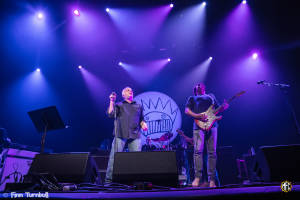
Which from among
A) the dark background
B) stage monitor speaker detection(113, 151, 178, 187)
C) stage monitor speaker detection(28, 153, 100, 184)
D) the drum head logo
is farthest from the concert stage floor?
the dark background

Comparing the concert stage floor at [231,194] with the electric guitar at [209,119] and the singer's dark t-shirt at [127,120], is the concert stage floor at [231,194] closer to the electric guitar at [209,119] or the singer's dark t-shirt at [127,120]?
the singer's dark t-shirt at [127,120]

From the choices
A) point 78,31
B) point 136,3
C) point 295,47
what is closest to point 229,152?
point 295,47

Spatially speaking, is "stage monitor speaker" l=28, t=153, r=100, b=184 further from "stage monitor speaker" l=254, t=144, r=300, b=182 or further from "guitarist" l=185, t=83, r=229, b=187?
"guitarist" l=185, t=83, r=229, b=187

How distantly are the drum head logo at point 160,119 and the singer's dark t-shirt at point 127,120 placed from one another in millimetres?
2835

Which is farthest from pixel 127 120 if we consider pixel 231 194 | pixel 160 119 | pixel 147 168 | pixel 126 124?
pixel 160 119

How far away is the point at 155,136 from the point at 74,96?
389cm

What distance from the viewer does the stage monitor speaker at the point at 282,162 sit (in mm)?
1681

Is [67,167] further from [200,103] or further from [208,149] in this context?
[200,103]

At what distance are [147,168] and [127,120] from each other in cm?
191

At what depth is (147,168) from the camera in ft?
6.88

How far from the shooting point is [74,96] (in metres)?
8.34

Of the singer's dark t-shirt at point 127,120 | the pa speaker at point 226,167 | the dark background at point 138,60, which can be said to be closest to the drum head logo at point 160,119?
the dark background at point 138,60

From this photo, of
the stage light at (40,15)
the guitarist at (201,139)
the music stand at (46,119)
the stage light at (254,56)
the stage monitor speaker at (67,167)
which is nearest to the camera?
the stage monitor speaker at (67,167)

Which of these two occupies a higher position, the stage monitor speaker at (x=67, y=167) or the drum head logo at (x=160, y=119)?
the drum head logo at (x=160, y=119)
